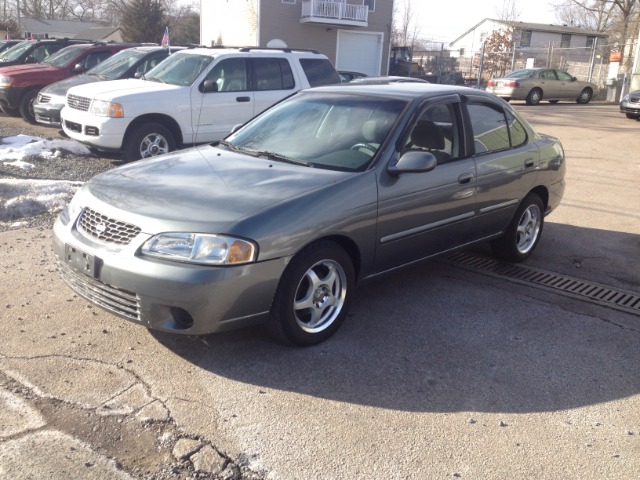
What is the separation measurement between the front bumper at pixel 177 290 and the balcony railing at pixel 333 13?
1365 inches

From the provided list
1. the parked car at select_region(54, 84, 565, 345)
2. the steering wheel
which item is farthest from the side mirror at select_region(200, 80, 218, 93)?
the steering wheel

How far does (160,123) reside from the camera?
9.88m

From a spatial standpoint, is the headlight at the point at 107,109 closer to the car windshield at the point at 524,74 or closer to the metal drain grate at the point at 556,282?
the metal drain grate at the point at 556,282

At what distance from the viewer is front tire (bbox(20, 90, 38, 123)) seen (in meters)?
14.6

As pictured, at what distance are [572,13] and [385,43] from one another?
34.0 metres

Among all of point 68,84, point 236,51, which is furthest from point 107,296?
point 68,84

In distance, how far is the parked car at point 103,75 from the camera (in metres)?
12.0

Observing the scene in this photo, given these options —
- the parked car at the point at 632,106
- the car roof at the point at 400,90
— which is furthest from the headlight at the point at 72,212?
the parked car at the point at 632,106

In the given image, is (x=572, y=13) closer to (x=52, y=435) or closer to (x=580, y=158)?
(x=580, y=158)

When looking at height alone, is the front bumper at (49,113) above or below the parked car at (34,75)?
below

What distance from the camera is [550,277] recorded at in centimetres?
601

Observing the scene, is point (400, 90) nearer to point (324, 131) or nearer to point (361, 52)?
point (324, 131)

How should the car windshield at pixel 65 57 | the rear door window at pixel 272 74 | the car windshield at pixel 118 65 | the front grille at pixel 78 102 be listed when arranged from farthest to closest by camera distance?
the car windshield at pixel 65 57 < the car windshield at pixel 118 65 < the rear door window at pixel 272 74 < the front grille at pixel 78 102

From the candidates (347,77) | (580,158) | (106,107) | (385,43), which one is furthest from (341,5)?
(106,107)
